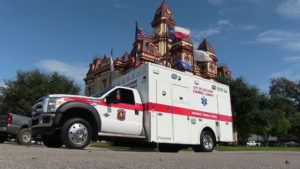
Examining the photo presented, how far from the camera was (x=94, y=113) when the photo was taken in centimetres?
803

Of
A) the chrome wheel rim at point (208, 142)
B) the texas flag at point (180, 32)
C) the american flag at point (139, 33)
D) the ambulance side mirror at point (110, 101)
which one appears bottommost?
the chrome wheel rim at point (208, 142)

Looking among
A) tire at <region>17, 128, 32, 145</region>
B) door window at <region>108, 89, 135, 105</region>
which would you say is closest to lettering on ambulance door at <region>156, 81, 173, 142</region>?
door window at <region>108, 89, 135, 105</region>

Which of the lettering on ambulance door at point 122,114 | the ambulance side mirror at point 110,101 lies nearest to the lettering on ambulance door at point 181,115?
the lettering on ambulance door at point 122,114

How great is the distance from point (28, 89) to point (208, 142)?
2275 centimetres

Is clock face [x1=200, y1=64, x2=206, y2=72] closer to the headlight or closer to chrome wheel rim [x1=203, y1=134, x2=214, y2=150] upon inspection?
chrome wheel rim [x1=203, y1=134, x2=214, y2=150]

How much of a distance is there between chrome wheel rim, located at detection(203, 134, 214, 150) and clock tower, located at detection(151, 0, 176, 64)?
37.4 metres

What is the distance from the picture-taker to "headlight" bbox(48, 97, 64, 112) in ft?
25.6

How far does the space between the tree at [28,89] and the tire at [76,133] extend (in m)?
21.8

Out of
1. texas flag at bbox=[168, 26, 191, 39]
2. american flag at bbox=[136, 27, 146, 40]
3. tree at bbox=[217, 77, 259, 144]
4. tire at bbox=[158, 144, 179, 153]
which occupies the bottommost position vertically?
tire at bbox=[158, 144, 179, 153]

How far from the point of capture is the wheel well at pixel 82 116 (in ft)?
25.9

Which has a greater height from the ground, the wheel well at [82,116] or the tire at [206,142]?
the wheel well at [82,116]

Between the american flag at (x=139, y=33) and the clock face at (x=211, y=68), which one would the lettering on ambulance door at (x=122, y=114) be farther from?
the clock face at (x=211, y=68)

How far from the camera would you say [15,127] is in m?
13.7

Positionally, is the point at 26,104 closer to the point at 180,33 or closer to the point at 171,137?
the point at 180,33
